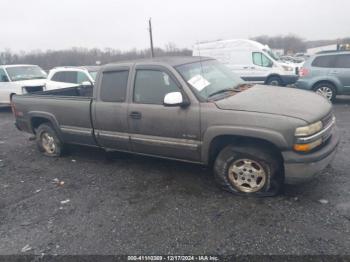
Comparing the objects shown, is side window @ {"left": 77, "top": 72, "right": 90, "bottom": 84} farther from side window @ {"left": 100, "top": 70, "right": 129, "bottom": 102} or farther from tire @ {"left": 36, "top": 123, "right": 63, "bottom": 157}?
side window @ {"left": 100, "top": 70, "right": 129, "bottom": 102}

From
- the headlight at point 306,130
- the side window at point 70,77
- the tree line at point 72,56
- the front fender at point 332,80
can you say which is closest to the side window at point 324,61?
the front fender at point 332,80

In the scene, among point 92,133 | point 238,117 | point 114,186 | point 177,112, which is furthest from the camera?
point 92,133

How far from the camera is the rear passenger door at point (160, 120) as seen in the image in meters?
3.90

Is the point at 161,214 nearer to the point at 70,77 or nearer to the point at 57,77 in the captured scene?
the point at 70,77

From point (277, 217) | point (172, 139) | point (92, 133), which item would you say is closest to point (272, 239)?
point (277, 217)

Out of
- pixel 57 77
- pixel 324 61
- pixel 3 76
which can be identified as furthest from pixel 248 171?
pixel 3 76

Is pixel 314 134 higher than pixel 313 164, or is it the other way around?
pixel 314 134

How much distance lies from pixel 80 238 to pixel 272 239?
6.58 feet

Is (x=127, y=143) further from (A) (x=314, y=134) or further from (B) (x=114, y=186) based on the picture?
(A) (x=314, y=134)

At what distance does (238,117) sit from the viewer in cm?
351

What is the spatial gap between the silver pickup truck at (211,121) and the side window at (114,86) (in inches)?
0.6

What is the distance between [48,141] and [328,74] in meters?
8.47

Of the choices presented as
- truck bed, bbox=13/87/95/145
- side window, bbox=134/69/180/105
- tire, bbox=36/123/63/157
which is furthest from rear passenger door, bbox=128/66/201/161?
tire, bbox=36/123/63/157

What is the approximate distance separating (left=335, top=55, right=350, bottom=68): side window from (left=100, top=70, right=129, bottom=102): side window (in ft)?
25.6
